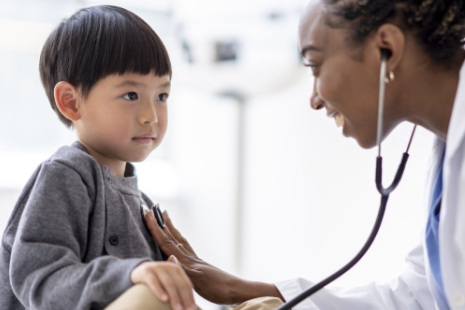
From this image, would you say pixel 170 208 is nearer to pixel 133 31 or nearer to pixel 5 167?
pixel 5 167

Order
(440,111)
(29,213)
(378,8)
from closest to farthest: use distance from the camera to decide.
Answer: (29,213) → (378,8) → (440,111)

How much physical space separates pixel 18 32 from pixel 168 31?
95 centimetres

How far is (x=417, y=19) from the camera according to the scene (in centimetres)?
89

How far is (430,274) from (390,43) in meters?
0.48

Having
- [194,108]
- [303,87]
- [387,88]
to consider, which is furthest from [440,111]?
[194,108]

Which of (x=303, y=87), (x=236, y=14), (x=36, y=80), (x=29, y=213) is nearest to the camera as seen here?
(x=29, y=213)

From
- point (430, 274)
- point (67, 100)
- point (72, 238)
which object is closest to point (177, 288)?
point (72, 238)

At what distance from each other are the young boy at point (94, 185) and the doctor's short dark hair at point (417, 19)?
0.37 m

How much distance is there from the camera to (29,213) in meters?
0.79

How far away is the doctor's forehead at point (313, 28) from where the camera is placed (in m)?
0.96

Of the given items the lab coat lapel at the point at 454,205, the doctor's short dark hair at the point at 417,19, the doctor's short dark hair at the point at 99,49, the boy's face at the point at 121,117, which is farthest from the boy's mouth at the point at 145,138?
the lab coat lapel at the point at 454,205

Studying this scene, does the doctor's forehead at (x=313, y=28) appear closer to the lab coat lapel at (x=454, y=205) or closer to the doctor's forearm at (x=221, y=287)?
the lab coat lapel at (x=454, y=205)

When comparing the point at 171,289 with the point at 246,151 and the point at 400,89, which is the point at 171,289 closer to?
the point at 400,89

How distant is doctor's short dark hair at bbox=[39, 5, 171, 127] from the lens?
943 mm
